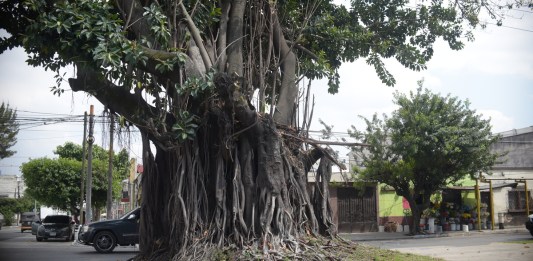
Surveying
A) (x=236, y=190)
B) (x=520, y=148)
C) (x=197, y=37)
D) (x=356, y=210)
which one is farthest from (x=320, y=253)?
(x=520, y=148)

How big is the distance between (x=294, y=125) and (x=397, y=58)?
4249mm

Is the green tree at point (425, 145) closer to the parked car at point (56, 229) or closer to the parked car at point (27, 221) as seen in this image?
the parked car at point (56, 229)

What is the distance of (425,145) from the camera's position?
23859 mm

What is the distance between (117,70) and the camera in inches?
347

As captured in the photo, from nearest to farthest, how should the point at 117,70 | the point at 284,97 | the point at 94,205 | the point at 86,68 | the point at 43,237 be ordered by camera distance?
the point at 117,70 → the point at 86,68 → the point at 284,97 → the point at 43,237 → the point at 94,205

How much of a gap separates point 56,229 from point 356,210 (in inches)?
615

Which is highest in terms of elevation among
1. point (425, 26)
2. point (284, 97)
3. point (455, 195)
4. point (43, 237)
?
point (425, 26)

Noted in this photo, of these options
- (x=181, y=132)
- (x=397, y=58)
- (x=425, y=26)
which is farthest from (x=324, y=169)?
(x=425, y=26)

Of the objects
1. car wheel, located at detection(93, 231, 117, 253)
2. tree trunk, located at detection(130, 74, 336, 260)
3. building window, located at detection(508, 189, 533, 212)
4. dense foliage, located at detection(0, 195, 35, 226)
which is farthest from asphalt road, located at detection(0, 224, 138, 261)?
dense foliage, located at detection(0, 195, 35, 226)

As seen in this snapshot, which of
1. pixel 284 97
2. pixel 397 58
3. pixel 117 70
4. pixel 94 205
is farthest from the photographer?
pixel 94 205

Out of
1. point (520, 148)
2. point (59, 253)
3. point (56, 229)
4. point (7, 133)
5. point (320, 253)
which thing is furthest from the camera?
point (520, 148)

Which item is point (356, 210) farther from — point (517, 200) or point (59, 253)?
point (59, 253)

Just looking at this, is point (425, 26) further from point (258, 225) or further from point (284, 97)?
point (258, 225)

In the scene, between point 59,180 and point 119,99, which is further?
point 59,180
